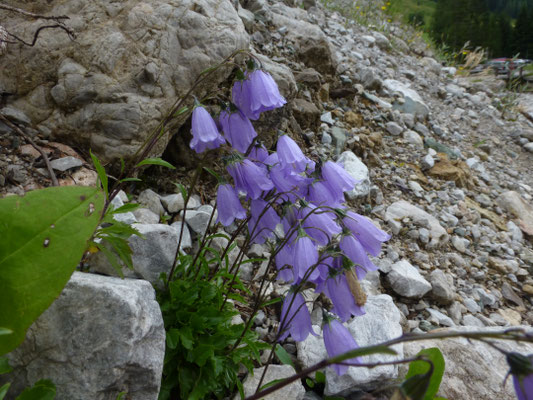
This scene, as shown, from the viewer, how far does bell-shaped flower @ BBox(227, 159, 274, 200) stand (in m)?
2.21

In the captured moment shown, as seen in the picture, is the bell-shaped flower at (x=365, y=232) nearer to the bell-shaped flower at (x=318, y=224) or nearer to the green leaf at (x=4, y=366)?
the bell-shaped flower at (x=318, y=224)

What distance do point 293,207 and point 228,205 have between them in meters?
0.36

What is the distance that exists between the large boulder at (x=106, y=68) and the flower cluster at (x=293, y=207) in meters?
1.30

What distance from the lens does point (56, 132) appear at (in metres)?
3.34

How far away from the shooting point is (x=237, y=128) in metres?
2.38

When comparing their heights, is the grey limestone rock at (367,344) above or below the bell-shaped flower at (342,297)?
below

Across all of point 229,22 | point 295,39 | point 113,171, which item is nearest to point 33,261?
point 113,171

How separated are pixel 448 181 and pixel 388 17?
884 centimetres

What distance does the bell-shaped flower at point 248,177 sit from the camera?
2.21 m

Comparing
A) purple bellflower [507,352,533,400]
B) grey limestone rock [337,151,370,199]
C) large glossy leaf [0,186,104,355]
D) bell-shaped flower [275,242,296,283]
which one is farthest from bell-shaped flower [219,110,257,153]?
grey limestone rock [337,151,370,199]

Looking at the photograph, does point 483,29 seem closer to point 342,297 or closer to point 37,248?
point 342,297

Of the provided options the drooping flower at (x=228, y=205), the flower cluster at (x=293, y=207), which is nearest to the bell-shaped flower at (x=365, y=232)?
the flower cluster at (x=293, y=207)

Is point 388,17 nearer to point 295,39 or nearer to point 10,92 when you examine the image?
point 295,39

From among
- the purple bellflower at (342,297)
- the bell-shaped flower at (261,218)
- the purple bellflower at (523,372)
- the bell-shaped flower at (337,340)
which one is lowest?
the bell-shaped flower at (337,340)
